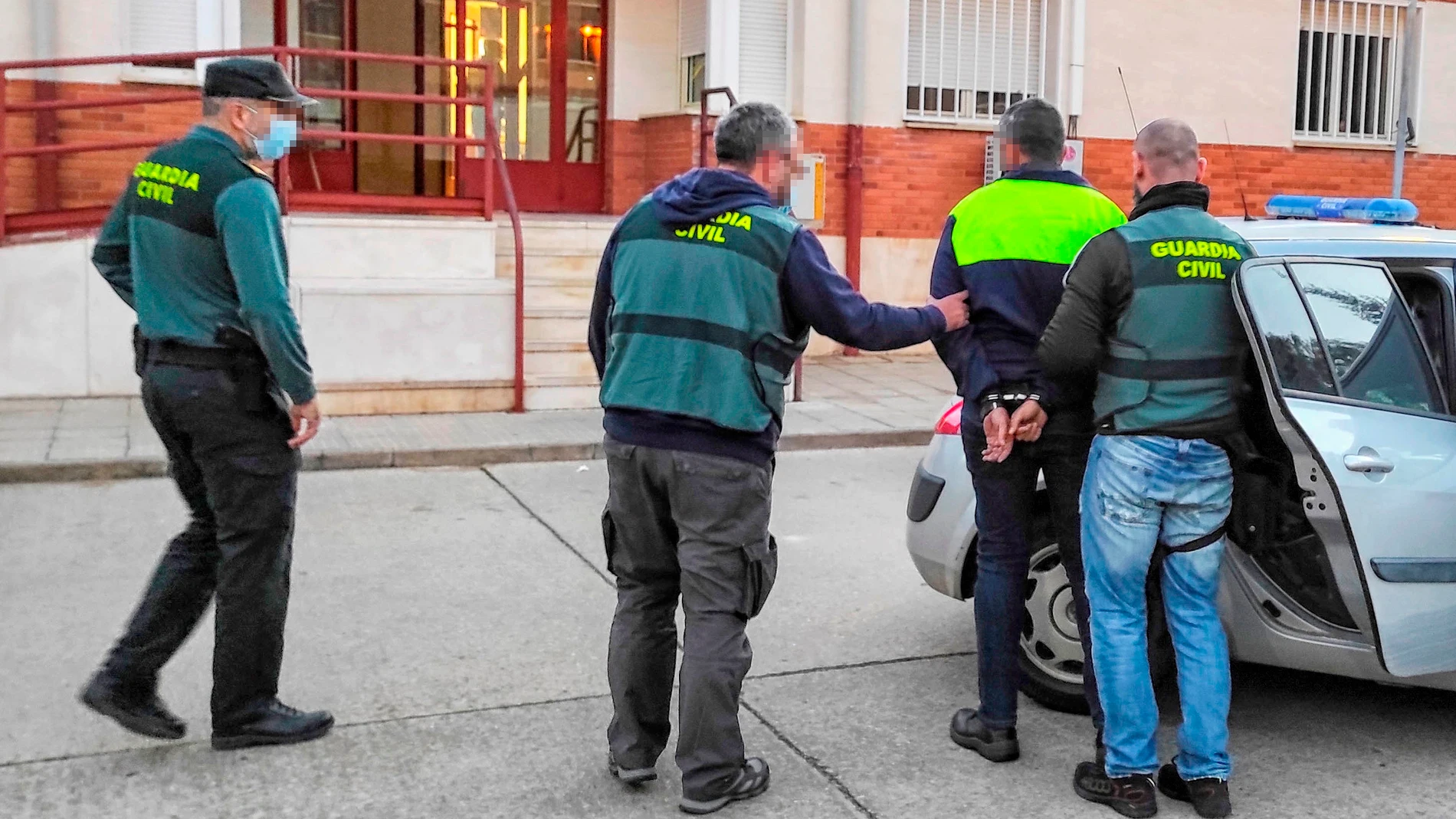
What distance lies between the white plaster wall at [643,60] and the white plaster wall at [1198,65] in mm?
4286

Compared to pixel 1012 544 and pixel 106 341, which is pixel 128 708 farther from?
pixel 106 341

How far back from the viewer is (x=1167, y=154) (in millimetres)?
3955

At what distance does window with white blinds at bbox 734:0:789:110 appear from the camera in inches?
551

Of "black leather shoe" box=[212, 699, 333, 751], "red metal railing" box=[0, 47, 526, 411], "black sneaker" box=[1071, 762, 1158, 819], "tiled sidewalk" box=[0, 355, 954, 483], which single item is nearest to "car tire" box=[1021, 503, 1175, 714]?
"black sneaker" box=[1071, 762, 1158, 819]

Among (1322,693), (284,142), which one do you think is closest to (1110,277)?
Answer: (1322,693)

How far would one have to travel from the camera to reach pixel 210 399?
13.6ft

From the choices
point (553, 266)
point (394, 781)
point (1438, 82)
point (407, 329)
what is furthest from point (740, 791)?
point (1438, 82)

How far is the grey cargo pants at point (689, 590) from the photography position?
12.7 ft

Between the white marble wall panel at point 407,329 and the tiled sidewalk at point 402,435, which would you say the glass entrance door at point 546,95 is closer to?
the white marble wall panel at point 407,329

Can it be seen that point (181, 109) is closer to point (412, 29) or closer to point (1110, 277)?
point (412, 29)

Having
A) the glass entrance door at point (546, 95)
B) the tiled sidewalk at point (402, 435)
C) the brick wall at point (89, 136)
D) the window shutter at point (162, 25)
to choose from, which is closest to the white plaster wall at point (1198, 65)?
the glass entrance door at point (546, 95)

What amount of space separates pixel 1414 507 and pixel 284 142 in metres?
3.34

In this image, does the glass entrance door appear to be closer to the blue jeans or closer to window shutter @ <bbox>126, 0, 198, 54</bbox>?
window shutter @ <bbox>126, 0, 198, 54</bbox>

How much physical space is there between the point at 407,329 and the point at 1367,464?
7478 millimetres
